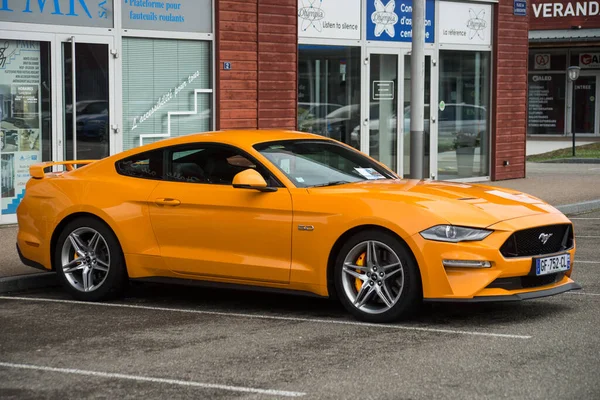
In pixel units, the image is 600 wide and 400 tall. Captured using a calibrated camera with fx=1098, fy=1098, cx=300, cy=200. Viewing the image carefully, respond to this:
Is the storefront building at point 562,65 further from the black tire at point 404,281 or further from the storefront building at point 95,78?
the black tire at point 404,281

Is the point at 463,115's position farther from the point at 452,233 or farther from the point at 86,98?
the point at 452,233

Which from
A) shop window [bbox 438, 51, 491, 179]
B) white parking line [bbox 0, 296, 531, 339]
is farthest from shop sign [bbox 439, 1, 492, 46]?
white parking line [bbox 0, 296, 531, 339]

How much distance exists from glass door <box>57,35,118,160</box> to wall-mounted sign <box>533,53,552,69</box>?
2812 cm

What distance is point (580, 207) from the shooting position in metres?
16.2

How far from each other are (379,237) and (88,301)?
2.69 meters

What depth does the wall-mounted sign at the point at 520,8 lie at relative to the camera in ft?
67.8

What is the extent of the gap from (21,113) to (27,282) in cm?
453

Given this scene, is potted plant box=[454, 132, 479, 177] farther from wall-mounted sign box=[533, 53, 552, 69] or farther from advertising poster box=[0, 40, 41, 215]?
wall-mounted sign box=[533, 53, 552, 69]

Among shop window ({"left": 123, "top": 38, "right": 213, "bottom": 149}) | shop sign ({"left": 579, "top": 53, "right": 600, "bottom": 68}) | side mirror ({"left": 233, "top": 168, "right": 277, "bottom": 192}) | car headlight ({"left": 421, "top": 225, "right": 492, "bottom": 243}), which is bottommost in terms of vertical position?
car headlight ({"left": 421, "top": 225, "right": 492, "bottom": 243})

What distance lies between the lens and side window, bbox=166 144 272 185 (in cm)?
847

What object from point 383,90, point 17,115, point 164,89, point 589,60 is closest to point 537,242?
point 17,115

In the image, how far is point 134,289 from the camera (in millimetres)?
9680

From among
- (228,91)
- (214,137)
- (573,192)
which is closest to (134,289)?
(214,137)

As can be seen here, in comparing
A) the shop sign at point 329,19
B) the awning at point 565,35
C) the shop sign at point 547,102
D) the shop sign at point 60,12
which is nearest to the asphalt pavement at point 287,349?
the shop sign at point 60,12
